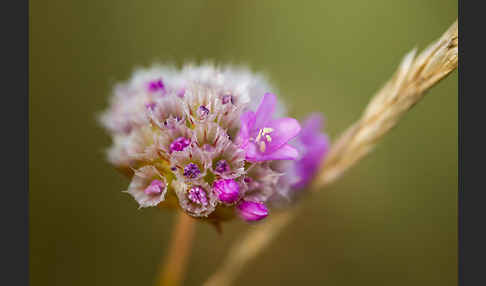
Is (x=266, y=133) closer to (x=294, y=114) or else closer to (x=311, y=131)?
(x=311, y=131)

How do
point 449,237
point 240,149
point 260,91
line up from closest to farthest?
point 240,149 → point 260,91 → point 449,237

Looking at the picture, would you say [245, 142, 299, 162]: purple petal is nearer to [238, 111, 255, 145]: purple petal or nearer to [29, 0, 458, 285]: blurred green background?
[238, 111, 255, 145]: purple petal

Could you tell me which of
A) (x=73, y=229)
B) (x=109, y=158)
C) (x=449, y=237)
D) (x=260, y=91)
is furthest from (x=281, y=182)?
(x=73, y=229)

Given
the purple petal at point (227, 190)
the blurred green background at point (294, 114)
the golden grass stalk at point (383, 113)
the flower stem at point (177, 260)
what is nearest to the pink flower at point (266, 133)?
the purple petal at point (227, 190)

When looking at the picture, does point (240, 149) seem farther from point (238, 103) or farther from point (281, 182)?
point (281, 182)

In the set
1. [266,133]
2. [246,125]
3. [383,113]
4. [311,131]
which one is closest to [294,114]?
[311,131]

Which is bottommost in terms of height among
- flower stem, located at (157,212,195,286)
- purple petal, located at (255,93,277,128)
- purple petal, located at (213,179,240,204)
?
flower stem, located at (157,212,195,286)

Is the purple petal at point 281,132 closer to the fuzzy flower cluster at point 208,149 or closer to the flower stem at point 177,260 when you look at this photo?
the fuzzy flower cluster at point 208,149

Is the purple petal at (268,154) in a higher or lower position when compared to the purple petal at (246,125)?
lower

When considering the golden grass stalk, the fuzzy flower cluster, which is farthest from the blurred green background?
the fuzzy flower cluster
